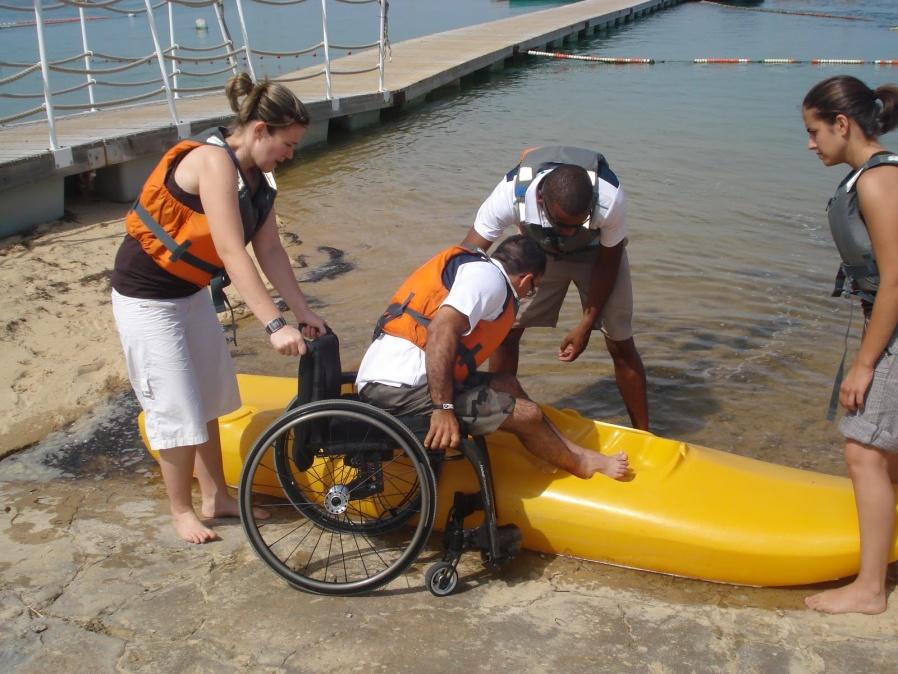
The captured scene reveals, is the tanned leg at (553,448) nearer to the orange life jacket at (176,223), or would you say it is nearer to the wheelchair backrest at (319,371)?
the wheelchair backrest at (319,371)

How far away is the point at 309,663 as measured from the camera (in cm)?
268

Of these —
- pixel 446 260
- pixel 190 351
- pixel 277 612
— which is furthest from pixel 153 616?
pixel 446 260

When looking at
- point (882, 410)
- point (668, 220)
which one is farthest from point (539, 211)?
point (668, 220)

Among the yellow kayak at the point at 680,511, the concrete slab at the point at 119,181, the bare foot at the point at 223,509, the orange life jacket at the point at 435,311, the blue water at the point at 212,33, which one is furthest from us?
the blue water at the point at 212,33

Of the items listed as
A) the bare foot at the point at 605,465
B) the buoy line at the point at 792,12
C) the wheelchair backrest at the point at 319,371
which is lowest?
the bare foot at the point at 605,465

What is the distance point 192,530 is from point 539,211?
1.85 meters

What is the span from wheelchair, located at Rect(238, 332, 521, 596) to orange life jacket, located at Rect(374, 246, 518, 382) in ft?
0.79

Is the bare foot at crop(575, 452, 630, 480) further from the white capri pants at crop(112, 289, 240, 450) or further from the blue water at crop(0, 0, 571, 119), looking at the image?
the blue water at crop(0, 0, 571, 119)

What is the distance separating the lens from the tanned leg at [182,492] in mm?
3260

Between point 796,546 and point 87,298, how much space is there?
4707 mm

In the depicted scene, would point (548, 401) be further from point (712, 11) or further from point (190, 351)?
point (712, 11)

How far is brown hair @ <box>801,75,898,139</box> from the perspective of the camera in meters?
2.64

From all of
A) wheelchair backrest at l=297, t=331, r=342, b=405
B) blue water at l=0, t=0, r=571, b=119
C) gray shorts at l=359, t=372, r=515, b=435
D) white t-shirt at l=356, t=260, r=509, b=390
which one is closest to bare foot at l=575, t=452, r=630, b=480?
gray shorts at l=359, t=372, r=515, b=435

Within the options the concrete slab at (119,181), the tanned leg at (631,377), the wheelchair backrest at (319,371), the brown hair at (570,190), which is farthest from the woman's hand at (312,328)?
the concrete slab at (119,181)
